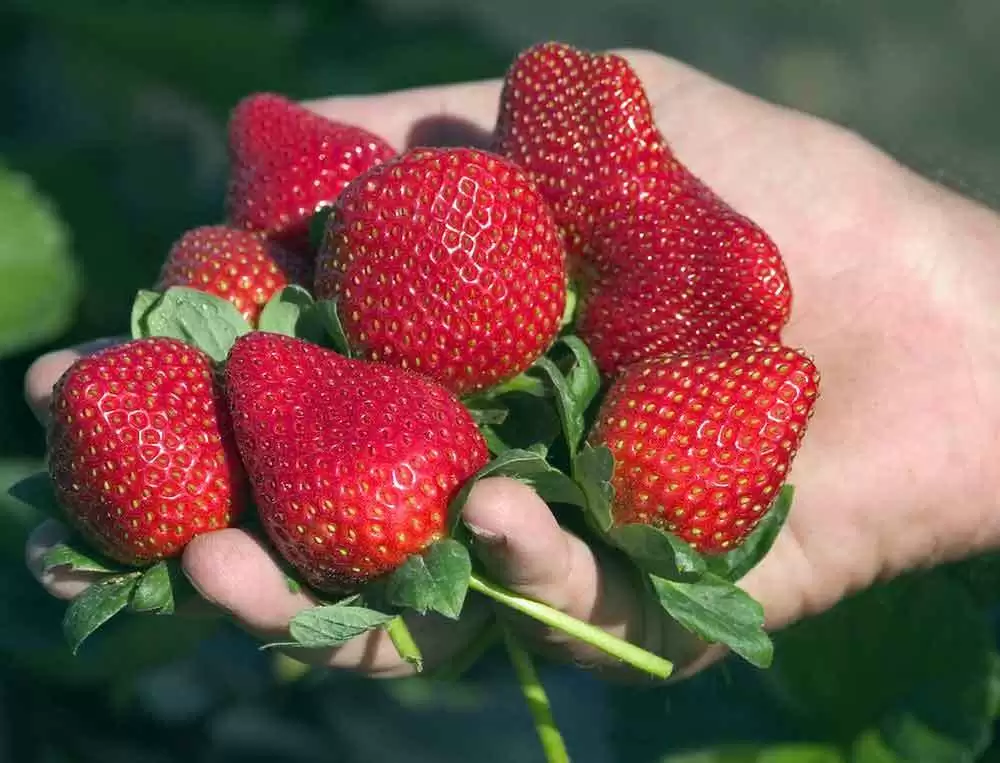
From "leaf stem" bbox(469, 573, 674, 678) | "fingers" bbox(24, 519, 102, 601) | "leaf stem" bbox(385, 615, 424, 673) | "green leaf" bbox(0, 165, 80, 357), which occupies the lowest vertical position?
"green leaf" bbox(0, 165, 80, 357)

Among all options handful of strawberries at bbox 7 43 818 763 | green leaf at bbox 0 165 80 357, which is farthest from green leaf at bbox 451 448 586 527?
green leaf at bbox 0 165 80 357

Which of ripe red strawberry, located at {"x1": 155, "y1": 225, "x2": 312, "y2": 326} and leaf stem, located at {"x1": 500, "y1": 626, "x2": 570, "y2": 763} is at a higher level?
ripe red strawberry, located at {"x1": 155, "y1": 225, "x2": 312, "y2": 326}

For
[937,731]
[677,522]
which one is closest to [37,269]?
[677,522]

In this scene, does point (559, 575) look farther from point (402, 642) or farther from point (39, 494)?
point (39, 494)

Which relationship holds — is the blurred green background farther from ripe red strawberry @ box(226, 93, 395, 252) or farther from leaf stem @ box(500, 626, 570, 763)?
ripe red strawberry @ box(226, 93, 395, 252)

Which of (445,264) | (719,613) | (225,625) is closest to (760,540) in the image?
(719,613)

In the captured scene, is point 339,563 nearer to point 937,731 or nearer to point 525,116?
point 525,116
